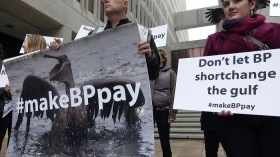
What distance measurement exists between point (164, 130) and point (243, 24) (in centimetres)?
235

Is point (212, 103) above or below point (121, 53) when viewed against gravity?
below

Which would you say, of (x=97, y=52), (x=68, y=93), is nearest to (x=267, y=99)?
(x=97, y=52)

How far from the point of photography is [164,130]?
434 cm

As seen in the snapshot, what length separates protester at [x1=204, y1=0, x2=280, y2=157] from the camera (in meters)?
2.04

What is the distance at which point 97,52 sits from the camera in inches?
92.3

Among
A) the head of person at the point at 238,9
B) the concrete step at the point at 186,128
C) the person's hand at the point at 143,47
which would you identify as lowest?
the concrete step at the point at 186,128

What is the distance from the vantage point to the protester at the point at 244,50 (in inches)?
80.4

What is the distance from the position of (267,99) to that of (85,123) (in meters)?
1.19

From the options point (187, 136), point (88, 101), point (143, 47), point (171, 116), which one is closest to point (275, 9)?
point (187, 136)

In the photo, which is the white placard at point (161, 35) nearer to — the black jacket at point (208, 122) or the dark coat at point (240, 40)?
the black jacket at point (208, 122)

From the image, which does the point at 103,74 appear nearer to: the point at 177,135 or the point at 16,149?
the point at 16,149

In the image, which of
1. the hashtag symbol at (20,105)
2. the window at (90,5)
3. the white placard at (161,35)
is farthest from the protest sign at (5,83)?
the window at (90,5)

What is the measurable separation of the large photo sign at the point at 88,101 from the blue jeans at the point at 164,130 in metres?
2.08

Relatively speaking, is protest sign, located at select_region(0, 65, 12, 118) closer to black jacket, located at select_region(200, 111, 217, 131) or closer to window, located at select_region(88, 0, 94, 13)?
black jacket, located at select_region(200, 111, 217, 131)
